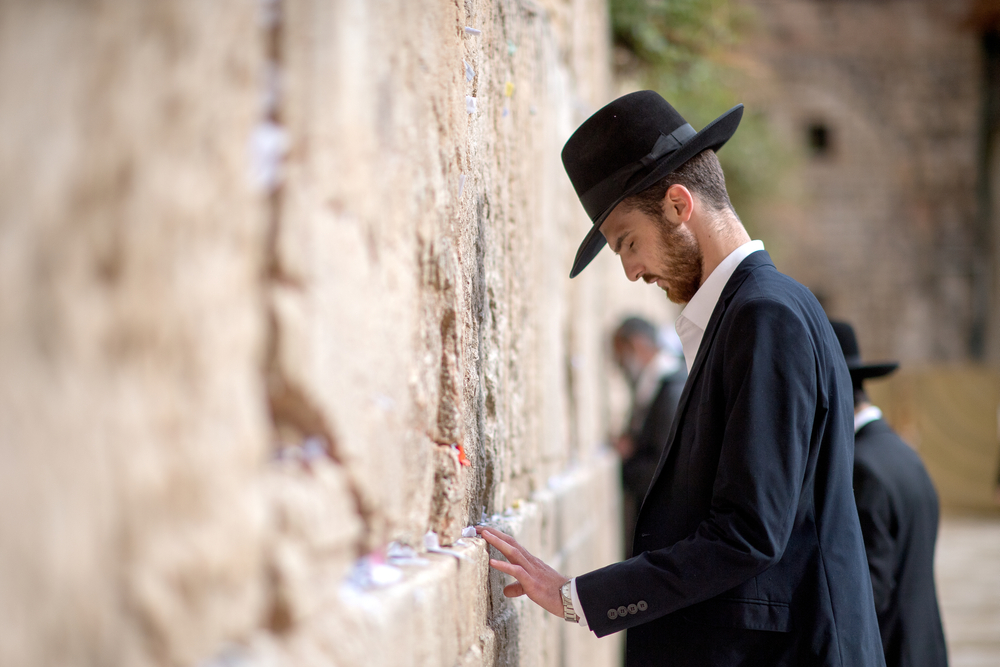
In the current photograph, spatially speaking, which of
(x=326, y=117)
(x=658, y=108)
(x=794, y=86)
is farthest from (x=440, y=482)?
(x=794, y=86)

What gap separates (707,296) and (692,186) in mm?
223

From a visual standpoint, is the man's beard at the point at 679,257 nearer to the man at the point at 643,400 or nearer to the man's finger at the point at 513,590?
the man's finger at the point at 513,590

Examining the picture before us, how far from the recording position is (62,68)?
0.74 meters

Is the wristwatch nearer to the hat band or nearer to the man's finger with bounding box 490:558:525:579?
the man's finger with bounding box 490:558:525:579

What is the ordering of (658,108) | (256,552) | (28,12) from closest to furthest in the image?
(28,12) → (256,552) → (658,108)

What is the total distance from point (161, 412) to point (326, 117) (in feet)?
1.39

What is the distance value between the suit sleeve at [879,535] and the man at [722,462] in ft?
3.58

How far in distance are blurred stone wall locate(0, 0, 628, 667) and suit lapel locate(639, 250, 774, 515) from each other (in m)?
0.41

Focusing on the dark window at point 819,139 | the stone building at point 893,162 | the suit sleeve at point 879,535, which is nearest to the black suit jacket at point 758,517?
the suit sleeve at point 879,535

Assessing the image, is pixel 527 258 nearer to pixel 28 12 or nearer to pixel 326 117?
pixel 326 117

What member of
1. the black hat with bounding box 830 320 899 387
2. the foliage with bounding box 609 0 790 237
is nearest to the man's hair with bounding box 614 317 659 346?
the foliage with bounding box 609 0 790 237

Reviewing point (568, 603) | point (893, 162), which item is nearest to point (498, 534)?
point (568, 603)

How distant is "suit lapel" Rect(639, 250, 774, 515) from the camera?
5.12 ft

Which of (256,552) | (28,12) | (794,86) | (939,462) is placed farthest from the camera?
(794,86)
